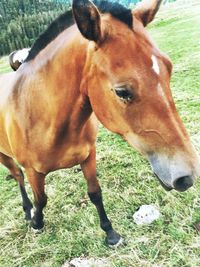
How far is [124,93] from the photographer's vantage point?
2.11 m

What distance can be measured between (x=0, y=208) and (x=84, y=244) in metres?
1.47

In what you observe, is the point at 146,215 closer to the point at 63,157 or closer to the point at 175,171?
the point at 63,157

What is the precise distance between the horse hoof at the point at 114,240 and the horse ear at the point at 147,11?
6.33 feet

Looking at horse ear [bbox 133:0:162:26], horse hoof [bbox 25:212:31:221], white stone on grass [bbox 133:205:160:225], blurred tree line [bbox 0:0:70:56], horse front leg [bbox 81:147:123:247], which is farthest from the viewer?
blurred tree line [bbox 0:0:70:56]

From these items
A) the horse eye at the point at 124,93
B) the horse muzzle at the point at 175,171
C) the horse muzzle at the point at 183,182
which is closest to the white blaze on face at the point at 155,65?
the horse eye at the point at 124,93

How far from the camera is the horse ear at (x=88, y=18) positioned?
2033 millimetres

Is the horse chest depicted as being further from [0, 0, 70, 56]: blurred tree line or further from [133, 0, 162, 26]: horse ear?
[0, 0, 70, 56]: blurred tree line

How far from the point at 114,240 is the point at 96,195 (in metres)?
0.45

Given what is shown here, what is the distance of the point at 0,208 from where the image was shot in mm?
4531

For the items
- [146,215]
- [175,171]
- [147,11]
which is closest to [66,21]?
[147,11]

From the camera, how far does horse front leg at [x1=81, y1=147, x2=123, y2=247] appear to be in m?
3.40

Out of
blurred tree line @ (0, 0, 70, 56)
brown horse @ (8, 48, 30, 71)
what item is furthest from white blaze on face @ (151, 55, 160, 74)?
blurred tree line @ (0, 0, 70, 56)

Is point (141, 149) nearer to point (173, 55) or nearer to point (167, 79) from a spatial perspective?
point (167, 79)

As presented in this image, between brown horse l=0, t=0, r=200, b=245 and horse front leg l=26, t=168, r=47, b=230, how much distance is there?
0.01 metres
